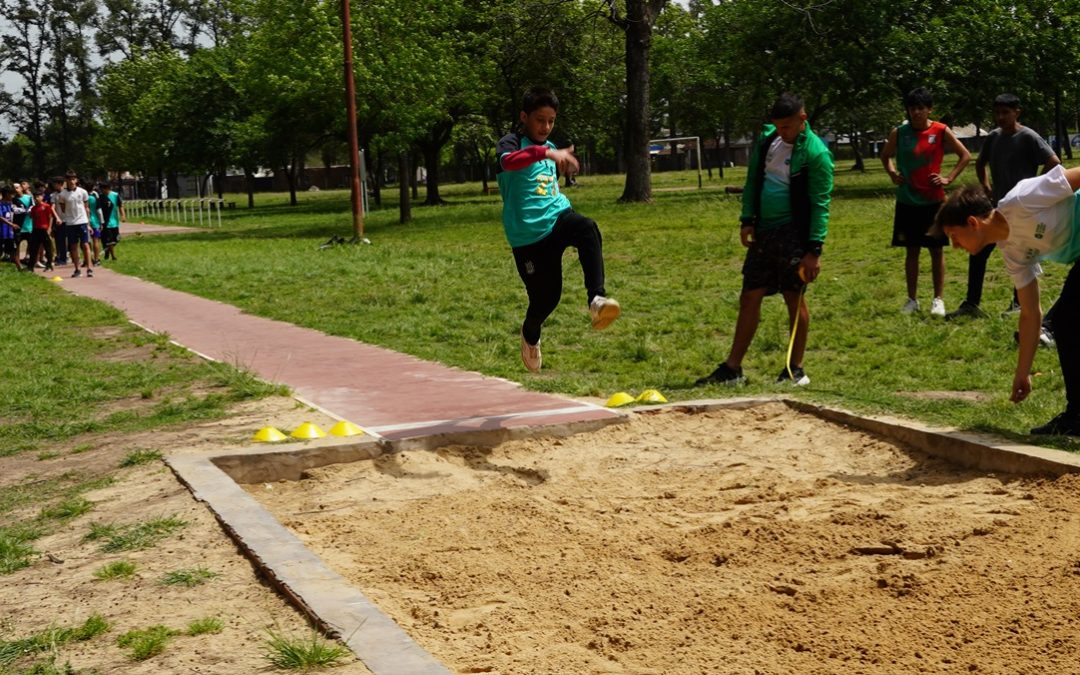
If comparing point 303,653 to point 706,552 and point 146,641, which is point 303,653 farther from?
point 706,552

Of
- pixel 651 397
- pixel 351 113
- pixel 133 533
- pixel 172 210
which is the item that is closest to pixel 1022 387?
pixel 651 397

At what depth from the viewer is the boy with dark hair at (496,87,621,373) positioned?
26.0 feet

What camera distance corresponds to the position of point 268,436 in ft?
24.7

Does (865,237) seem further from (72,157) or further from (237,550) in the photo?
(72,157)

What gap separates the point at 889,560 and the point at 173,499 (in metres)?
3.36

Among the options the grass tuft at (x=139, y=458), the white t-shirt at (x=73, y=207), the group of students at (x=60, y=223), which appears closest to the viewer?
the grass tuft at (x=139, y=458)

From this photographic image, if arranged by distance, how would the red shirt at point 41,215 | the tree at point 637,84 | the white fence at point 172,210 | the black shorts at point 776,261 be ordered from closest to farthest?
the black shorts at point 776,261 < the red shirt at point 41,215 < the tree at point 637,84 < the white fence at point 172,210

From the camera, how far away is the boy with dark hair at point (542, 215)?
7.92 metres

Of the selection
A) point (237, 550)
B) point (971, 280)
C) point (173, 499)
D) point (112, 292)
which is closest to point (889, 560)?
point (237, 550)

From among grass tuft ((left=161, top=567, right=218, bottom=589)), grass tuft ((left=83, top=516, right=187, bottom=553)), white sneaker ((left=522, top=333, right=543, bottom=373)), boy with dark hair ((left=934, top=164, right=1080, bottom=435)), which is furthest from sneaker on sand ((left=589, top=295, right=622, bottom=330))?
grass tuft ((left=161, top=567, right=218, bottom=589))

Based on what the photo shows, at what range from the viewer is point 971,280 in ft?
38.3

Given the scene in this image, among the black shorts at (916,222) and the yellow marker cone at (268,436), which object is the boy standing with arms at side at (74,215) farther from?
the yellow marker cone at (268,436)

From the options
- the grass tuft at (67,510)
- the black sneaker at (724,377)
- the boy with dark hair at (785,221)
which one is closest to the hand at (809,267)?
the boy with dark hair at (785,221)

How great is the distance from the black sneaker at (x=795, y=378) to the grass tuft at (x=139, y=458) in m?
4.25
